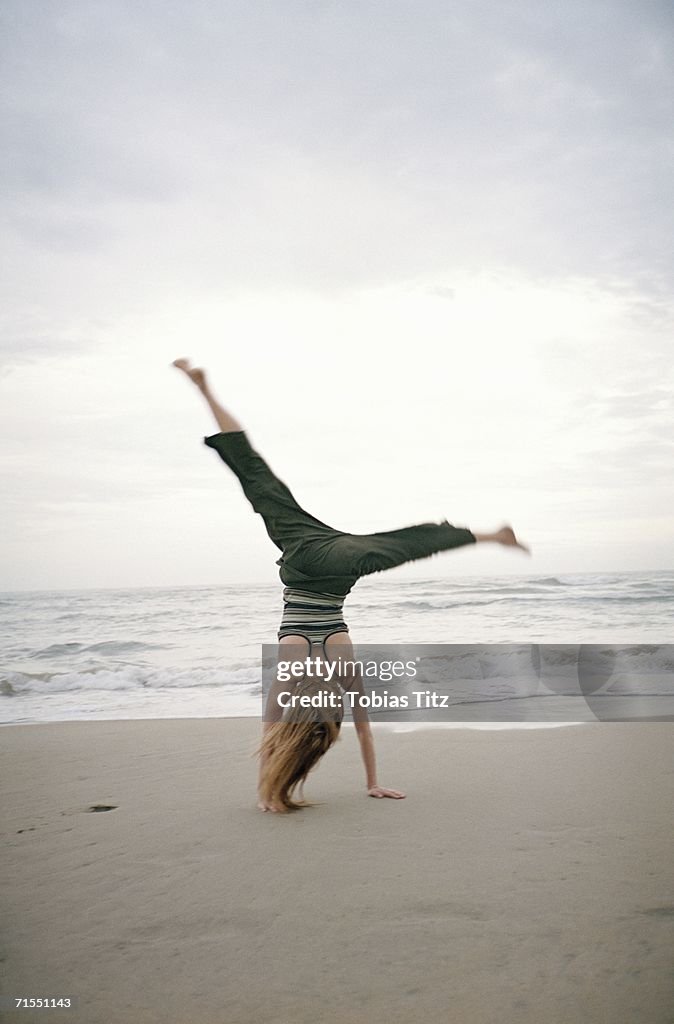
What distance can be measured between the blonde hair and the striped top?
1.47 feet

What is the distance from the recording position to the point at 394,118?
679 centimetres

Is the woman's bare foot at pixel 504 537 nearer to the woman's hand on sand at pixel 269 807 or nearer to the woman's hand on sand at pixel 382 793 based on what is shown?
the woman's hand on sand at pixel 382 793

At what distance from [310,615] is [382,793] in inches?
41.7

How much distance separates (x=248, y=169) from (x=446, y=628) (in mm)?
11347

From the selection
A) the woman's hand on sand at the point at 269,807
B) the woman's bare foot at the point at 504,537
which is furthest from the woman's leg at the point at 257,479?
the woman's hand on sand at the point at 269,807

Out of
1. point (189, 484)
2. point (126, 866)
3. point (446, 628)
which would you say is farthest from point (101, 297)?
point (446, 628)

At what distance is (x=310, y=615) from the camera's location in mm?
4020

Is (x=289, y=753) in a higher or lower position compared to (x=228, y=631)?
higher

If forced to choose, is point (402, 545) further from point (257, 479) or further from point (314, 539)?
point (257, 479)

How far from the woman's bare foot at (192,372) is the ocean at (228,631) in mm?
4239

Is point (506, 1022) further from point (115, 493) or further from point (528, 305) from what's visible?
point (115, 493)

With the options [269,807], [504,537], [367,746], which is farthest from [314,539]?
[269,807]

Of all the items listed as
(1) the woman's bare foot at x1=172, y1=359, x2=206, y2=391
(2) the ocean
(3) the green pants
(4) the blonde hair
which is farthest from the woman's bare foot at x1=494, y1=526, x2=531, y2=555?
(2) the ocean

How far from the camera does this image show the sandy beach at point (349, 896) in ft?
6.88
